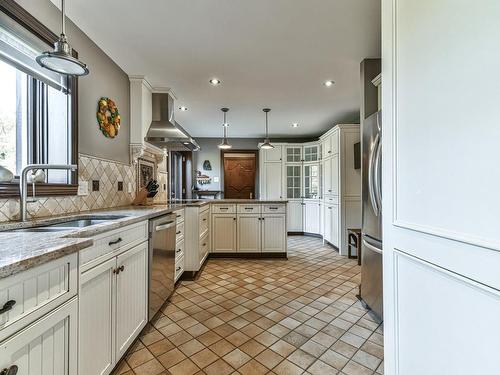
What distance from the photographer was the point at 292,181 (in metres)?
6.36

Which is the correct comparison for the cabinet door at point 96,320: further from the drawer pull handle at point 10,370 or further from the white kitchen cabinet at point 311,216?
the white kitchen cabinet at point 311,216

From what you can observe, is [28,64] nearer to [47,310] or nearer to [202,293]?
[47,310]

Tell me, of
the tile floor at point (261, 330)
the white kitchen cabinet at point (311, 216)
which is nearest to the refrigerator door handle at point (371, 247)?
the tile floor at point (261, 330)

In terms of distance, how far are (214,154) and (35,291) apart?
613cm

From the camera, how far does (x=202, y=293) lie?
8.94ft

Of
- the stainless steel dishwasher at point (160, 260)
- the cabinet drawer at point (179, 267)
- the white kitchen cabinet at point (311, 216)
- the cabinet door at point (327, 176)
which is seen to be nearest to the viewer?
the stainless steel dishwasher at point (160, 260)

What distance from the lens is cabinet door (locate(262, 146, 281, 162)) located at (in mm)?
6320

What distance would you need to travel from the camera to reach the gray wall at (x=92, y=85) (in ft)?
5.98

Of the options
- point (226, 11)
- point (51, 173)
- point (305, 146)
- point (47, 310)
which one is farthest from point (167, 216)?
point (305, 146)

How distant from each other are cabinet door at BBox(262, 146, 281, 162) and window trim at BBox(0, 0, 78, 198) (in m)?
4.63

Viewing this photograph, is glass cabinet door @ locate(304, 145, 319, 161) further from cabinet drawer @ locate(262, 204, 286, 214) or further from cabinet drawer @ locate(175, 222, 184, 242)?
cabinet drawer @ locate(175, 222, 184, 242)

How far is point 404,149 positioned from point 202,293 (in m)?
2.41

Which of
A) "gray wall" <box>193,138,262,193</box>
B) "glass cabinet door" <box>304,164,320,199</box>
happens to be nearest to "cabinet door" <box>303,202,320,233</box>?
"glass cabinet door" <box>304,164,320,199</box>

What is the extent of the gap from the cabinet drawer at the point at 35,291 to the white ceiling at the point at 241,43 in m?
1.87
